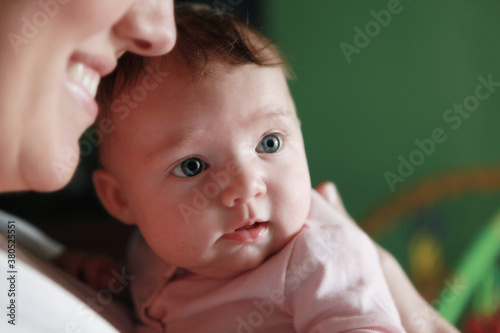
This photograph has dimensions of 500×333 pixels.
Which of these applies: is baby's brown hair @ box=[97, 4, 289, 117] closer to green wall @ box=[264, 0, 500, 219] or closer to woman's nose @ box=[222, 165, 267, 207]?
woman's nose @ box=[222, 165, 267, 207]

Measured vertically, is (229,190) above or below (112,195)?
above

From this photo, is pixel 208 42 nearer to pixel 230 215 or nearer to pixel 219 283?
pixel 230 215

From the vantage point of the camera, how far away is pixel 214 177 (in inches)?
29.2

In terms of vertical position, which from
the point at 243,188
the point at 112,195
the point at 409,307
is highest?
the point at 243,188

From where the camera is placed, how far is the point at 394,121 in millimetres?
2191

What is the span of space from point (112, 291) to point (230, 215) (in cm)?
34

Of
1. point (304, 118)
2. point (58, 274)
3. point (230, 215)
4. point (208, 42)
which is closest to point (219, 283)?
point (230, 215)

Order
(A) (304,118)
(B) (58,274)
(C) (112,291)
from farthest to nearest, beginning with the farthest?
(A) (304,118)
(C) (112,291)
(B) (58,274)

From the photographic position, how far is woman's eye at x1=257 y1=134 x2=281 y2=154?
0.78 m

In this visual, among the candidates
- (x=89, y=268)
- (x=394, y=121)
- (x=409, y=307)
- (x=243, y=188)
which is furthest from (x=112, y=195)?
(x=394, y=121)

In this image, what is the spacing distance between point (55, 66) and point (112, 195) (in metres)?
0.38

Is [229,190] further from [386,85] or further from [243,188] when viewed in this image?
[386,85]

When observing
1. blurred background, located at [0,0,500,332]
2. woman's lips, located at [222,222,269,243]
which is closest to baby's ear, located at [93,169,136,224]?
woman's lips, located at [222,222,269,243]

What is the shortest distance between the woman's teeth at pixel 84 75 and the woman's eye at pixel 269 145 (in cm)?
26
